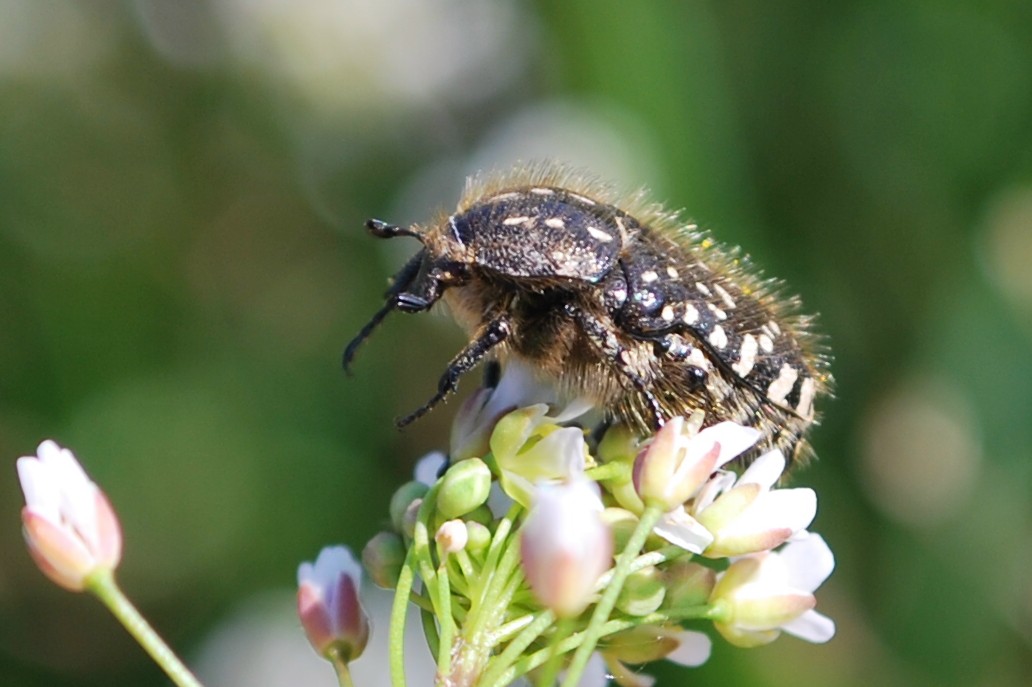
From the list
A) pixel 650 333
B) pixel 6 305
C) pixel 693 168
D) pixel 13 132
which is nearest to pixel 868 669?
pixel 693 168

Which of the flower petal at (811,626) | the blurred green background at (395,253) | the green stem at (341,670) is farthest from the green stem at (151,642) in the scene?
the blurred green background at (395,253)

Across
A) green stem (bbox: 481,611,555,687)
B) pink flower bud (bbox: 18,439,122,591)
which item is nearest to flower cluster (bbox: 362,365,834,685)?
green stem (bbox: 481,611,555,687)

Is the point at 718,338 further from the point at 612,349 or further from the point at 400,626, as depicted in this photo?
the point at 400,626

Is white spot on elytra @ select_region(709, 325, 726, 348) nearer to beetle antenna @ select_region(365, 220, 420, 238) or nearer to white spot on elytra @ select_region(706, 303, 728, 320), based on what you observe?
white spot on elytra @ select_region(706, 303, 728, 320)

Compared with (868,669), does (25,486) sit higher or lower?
lower

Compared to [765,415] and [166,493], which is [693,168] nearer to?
[166,493]
